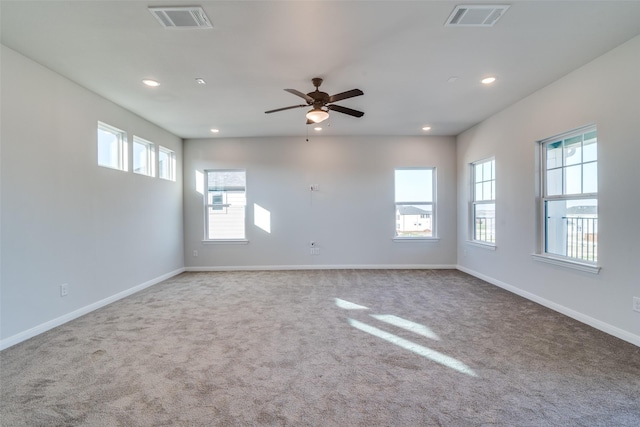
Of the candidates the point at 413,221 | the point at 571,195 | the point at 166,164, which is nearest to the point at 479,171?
the point at 413,221

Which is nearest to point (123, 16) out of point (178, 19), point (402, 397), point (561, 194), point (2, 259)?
point (178, 19)

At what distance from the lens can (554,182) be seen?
3.55m

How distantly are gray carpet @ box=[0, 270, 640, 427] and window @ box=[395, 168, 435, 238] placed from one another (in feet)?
7.63

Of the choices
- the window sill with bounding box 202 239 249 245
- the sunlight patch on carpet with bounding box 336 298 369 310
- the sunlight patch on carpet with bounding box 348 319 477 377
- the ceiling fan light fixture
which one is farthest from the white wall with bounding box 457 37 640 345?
the window sill with bounding box 202 239 249 245

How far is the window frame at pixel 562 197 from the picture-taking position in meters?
3.00

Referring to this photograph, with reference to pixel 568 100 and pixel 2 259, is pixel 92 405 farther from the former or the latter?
pixel 568 100

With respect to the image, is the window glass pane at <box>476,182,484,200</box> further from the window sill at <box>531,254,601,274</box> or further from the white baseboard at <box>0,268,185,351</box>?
the white baseboard at <box>0,268,185,351</box>

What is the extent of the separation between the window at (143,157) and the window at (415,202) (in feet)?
15.2

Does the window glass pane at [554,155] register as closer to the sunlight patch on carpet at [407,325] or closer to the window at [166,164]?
the sunlight patch on carpet at [407,325]

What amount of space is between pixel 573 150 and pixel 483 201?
71.2 inches

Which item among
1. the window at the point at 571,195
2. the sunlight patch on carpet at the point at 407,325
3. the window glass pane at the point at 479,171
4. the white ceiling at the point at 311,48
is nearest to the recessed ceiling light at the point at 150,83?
the white ceiling at the point at 311,48

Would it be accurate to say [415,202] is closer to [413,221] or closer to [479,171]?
[413,221]

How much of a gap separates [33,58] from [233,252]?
398 centimetres

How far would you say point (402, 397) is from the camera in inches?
71.9
